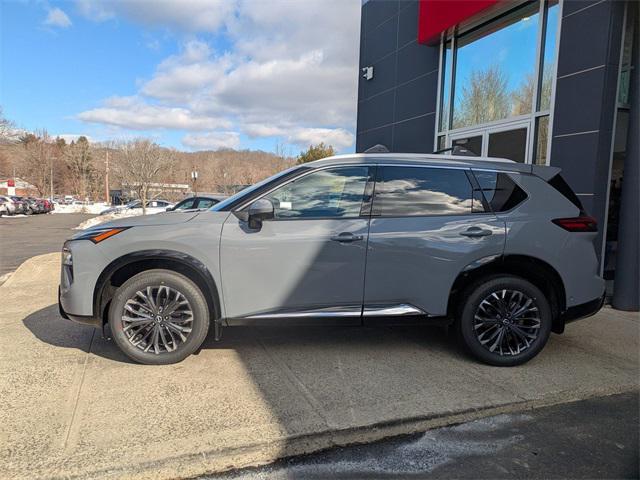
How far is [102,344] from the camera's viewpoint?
4453mm

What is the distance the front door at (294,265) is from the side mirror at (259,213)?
0.20 feet

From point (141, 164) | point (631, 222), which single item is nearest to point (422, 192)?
point (631, 222)

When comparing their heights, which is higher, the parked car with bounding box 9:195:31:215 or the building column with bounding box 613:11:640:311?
the building column with bounding box 613:11:640:311

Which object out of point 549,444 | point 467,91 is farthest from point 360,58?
point 549,444

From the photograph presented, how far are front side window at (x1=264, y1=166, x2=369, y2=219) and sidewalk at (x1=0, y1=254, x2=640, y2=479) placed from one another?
4.32 ft

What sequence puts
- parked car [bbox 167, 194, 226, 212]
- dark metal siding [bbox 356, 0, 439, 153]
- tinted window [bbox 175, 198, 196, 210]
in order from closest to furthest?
dark metal siding [bbox 356, 0, 439, 153]
parked car [bbox 167, 194, 226, 212]
tinted window [bbox 175, 198, 196, 210]

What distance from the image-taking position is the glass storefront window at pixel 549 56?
7.13 m

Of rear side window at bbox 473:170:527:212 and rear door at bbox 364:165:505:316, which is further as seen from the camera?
rear side window at bbox 473:170:527:212

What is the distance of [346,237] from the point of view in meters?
3.83

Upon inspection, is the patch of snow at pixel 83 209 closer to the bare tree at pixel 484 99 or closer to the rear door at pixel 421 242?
the bare tree at pixel 484 99

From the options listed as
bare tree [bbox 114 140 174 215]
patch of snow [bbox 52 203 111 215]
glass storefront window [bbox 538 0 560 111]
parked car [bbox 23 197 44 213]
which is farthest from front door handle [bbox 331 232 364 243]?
patch of snow [bbox 52 203 111 215]

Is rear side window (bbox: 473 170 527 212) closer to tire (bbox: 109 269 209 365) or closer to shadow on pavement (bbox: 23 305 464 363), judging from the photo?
shadow on pavement (bbox: 23 305 464 363)

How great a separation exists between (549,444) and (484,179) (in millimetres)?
2192

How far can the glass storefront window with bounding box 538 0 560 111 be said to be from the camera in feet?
23.4
